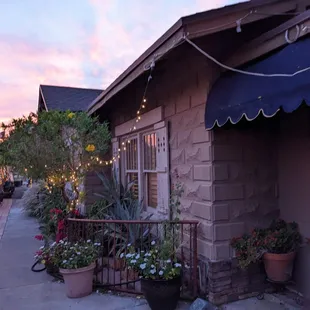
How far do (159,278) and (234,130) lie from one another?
1.78m

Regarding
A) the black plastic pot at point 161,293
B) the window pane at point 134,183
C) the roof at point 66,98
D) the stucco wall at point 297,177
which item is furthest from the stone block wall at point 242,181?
the roof at point 66,98

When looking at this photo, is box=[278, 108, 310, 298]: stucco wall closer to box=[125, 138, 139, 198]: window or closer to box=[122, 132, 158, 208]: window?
box=[122, 132, 158, 208]: window

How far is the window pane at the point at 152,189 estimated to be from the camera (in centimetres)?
539

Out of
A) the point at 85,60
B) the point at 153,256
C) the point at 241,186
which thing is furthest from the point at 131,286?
the point at 85,60

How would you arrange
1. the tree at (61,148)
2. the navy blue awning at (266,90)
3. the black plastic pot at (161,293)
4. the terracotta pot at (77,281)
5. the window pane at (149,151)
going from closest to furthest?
1. the navy blue awning at (266,90)
2. the black plastic pot at (161,293)
3. the terracotta pot at (77,281)
4. the window pane at (149,151)
5. the tree at (61,148)

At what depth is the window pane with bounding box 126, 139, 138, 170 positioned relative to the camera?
6.12m

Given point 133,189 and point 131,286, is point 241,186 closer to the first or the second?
point 131,286

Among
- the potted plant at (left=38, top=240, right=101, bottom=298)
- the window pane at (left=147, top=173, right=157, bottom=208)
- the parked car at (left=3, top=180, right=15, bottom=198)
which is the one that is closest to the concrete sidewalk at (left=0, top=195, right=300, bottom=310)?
the potted plant at (left=38, top=240, right=101, bottom=298)

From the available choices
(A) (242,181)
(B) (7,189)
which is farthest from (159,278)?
(B) (7,189)

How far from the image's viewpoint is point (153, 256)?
354 cm

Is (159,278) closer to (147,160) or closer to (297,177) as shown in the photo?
(297,177)

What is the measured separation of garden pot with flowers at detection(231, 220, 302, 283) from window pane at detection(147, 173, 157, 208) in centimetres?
212

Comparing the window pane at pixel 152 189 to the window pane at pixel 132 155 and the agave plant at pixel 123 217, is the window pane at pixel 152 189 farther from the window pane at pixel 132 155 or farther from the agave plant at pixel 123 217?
the window pane at pixel 132 155

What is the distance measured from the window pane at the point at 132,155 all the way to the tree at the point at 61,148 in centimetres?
50
